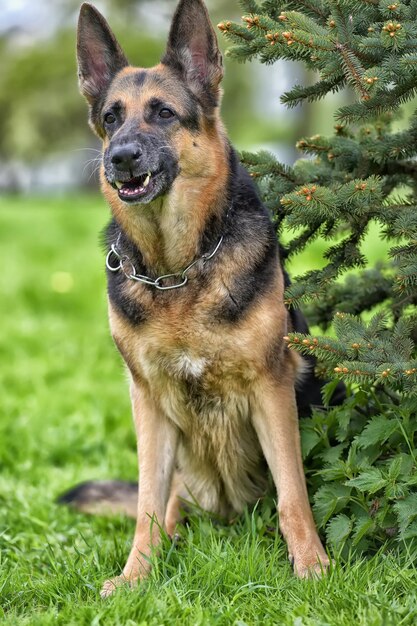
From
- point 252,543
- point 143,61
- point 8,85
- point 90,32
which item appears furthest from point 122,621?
point 8,85

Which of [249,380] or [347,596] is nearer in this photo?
[347,596]

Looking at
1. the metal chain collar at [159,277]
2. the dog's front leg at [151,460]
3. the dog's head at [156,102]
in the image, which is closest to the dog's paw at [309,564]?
the dog's front leg at [151,460]

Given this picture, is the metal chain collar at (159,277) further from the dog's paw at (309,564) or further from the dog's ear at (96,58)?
the dog's paw at (309,564)

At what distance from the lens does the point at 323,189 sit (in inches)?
128

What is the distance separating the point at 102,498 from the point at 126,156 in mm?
2001

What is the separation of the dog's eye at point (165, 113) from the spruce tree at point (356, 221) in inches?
17.4

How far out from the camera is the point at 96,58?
3939 mm

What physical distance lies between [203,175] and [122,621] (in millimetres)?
1880

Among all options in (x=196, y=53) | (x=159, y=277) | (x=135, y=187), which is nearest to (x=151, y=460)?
(x=159, y=277)

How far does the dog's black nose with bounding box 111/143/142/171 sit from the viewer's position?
3.44 meters

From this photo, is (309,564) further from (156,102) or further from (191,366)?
(156,102)

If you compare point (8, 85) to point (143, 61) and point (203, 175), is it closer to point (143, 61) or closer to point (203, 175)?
point (143, 61)

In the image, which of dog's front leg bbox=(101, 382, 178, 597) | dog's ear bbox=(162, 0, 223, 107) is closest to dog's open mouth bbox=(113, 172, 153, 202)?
dog's ear bbox=(162, 0, 223, 107)

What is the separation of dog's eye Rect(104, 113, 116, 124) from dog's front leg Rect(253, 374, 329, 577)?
136 cm
